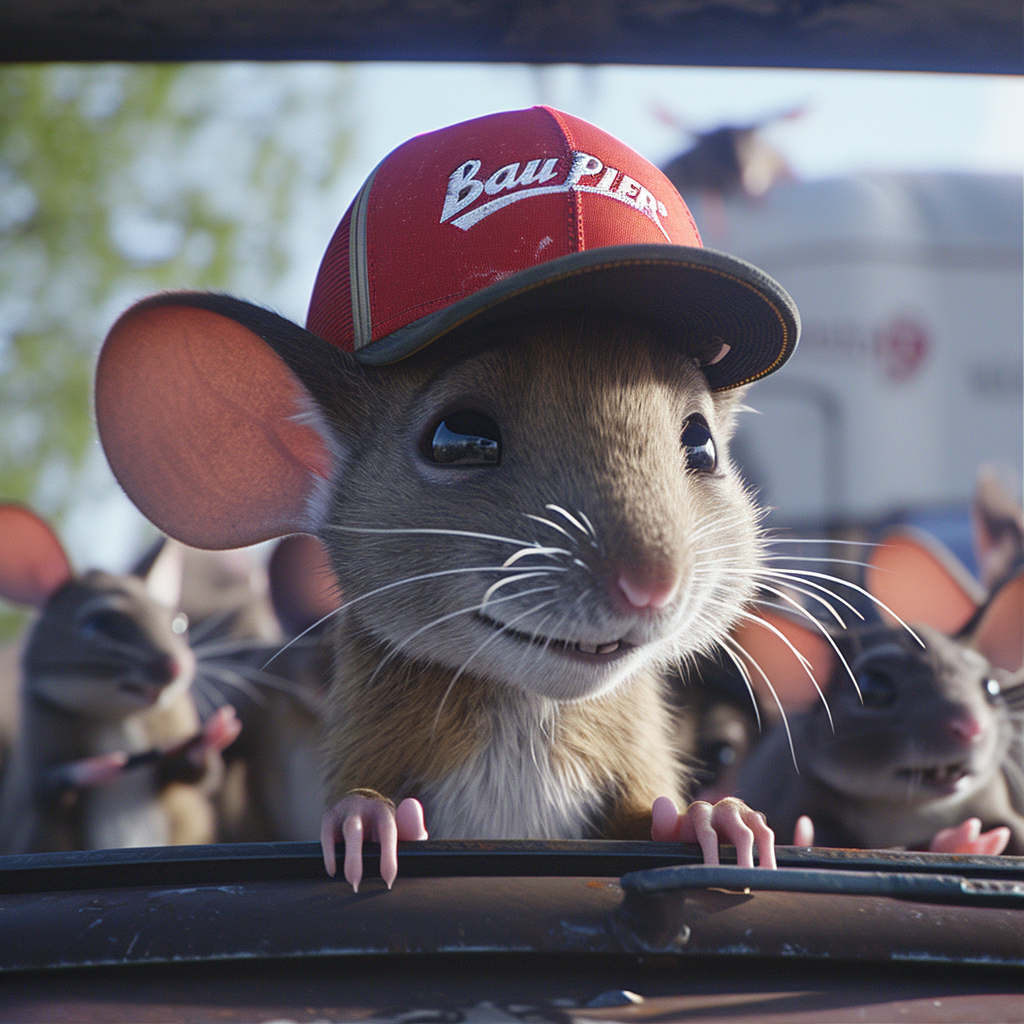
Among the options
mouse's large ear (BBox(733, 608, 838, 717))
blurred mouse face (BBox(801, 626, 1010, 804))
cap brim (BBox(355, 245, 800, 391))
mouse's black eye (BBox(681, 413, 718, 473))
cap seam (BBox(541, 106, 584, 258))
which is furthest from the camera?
A: mouse's large ear (BBox(733, 608, 838, 717))

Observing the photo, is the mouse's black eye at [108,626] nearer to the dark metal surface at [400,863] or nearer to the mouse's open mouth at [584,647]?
the dark metal surface at [400,863]

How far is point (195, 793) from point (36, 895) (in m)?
1.32

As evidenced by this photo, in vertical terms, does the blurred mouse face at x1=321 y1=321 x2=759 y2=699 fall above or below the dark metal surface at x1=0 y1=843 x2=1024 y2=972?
above

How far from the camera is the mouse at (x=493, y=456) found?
4.73 ft

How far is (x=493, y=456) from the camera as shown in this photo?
1.54 m

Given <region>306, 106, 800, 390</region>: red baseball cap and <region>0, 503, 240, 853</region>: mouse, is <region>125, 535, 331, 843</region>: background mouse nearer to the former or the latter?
<region>0, 503, 240, 853</region>: mouse

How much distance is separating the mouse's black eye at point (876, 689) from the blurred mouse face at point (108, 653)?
1558 mm

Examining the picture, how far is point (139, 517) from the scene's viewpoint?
181 centimetres

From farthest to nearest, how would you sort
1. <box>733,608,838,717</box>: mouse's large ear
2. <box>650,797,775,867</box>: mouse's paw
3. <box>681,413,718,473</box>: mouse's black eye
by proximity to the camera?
<box>733,608,838,717</box>: mouse's large ear, <box>681,413,718,473</box>: mouse's black eye, <box>650,797,775,867</box>: mouse's paw

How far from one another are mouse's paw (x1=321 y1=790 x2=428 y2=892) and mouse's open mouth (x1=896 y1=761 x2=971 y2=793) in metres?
1.09

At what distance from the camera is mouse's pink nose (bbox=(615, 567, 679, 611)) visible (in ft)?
4.46

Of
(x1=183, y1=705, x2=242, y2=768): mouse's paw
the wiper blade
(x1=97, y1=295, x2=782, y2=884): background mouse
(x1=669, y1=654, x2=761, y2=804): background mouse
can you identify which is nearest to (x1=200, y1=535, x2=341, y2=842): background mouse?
(x1=183, y1=705, x2=242, y2=768): mouse's paw

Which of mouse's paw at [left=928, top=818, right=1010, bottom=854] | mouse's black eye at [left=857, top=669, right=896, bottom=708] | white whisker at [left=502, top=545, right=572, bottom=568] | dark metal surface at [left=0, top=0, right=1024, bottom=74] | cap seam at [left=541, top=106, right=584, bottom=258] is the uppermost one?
dark metal surface at [left=0, top=0, right=1024, bottom=74]

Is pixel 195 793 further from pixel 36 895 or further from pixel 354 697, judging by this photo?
pixel 36 895
